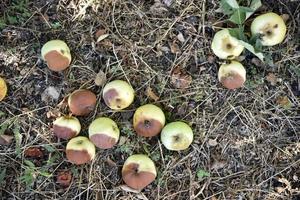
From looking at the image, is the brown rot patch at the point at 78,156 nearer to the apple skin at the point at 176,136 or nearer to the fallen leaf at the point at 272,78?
the apple skin at the point at 176,136

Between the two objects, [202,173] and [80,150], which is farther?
[202,173]

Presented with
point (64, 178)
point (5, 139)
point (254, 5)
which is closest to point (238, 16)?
point (254, 5)

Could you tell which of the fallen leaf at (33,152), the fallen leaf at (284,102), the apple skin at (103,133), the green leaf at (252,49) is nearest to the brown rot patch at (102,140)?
the apple skin at (103,133)

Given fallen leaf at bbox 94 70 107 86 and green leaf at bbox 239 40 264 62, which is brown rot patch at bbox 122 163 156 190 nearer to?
fallen leaf at bbox 94 70 107 86

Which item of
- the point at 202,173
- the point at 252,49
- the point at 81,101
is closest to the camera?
the point at 252,49

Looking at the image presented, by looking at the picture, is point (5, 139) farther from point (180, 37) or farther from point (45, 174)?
point (180, 37)

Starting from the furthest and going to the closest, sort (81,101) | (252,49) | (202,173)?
(202,173) → (81,101) → (252,49)

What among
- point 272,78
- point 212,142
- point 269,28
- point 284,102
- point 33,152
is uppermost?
point 269,28
